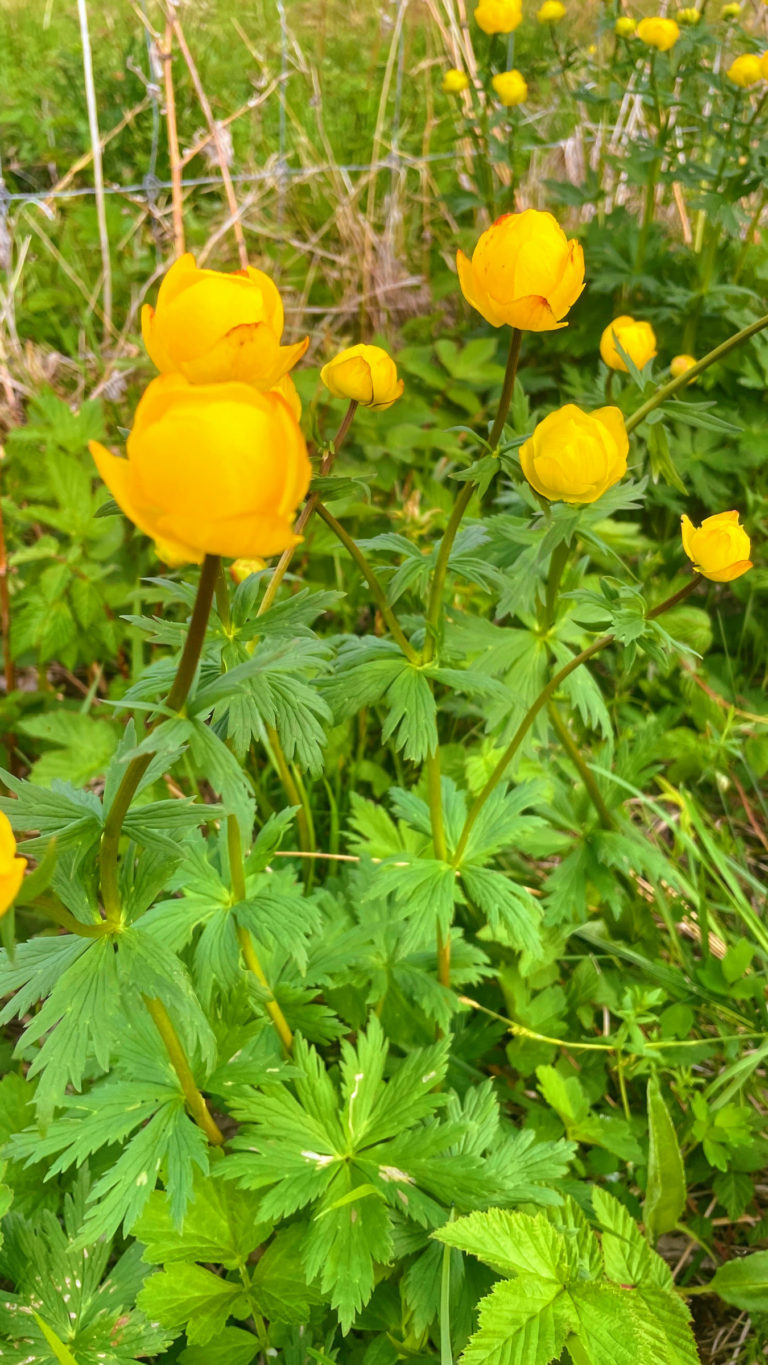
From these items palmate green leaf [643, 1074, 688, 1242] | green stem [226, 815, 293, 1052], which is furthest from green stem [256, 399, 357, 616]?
palmate green leaf [643, 1074, 688, 1242]

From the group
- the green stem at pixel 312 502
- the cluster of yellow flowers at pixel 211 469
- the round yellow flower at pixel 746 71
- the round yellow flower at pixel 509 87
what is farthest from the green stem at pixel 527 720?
the round yellow flower at pixel 509 87

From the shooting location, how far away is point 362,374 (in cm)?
85

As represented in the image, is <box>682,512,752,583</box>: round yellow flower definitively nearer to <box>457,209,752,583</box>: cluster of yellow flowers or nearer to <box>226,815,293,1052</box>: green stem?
<box>457,209,752,583</box>: cluster of yellow flowers

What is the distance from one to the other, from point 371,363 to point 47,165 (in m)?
3.31

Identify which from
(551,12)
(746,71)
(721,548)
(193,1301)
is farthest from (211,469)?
(551,12)

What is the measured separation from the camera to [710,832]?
177 cm

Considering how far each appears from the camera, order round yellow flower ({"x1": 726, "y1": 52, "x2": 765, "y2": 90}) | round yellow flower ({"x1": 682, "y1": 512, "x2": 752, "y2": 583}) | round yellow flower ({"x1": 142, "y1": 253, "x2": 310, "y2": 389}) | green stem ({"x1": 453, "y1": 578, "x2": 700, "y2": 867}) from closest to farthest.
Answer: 1. round yellow flower ({"x1": 142, "y1": 253, "x2": 310, "y2": 389})
2. round yellow flower ({"x1": 682, "y1": 512, "x2": 752, "y2": 583})
3. green stem ({"x1": 453, "y1": 578, "x2": 700, "y2": 867})
4. round yellow flower ({"x1": 726, "y1": 52, "x2": 765, "y2": 90})

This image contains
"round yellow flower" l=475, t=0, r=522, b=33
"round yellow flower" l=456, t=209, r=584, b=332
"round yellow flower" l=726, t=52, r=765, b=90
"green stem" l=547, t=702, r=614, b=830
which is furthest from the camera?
"round yellow flower" l=475, t=0, r=522, b=33

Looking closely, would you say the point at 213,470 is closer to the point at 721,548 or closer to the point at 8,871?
the point at 8,871

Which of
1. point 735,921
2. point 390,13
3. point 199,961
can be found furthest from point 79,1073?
point 390,13

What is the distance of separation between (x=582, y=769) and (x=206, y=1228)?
828mm

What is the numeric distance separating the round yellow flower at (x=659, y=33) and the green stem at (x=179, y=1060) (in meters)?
2.31

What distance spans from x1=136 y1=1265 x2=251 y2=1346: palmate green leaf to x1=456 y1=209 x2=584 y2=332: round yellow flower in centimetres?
108

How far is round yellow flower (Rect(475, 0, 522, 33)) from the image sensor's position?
2057mm
